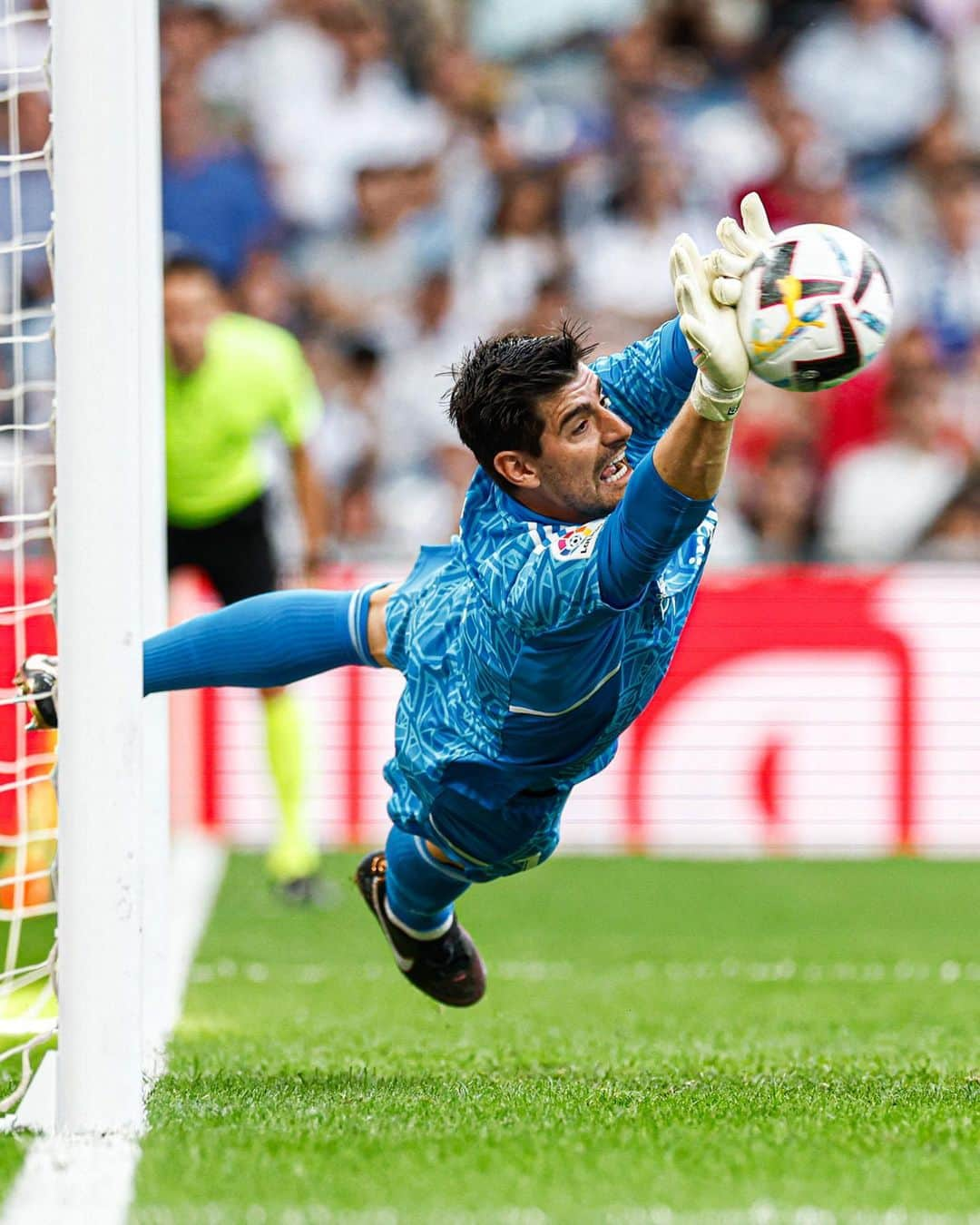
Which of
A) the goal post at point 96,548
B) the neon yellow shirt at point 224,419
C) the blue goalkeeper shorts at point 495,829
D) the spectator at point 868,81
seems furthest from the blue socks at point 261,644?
the spectator at point 868,81

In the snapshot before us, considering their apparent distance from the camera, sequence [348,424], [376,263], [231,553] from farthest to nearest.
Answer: [376,263], [348,424], [231,553]

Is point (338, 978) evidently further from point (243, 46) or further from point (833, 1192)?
point (243, 46)

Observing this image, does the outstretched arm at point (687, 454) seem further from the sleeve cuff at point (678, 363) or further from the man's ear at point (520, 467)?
the sleeve cuff at point (678, 363)

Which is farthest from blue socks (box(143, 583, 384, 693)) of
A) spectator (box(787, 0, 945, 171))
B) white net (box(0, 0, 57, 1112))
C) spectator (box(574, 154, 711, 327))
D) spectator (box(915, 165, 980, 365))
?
spectator (box(787, 0, 945, 171))

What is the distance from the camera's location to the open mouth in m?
4.05

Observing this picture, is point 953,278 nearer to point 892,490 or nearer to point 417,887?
point 892,490

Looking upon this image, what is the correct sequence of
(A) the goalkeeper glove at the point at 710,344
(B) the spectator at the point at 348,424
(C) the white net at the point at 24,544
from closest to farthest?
(A) the goalkeeper glove at the point at 710,344
(C) the white net at the point at 24,544
(B) the spectator at the point at 348,424

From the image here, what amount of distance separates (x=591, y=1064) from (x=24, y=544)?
19.9ft

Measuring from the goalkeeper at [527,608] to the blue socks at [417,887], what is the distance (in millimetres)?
62

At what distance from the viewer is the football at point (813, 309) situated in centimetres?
340

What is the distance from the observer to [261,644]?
4.49 meters

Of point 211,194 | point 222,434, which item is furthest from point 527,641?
point 211,194

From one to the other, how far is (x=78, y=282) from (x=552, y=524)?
43.0 inches

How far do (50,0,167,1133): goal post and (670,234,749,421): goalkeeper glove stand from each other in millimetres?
1011
